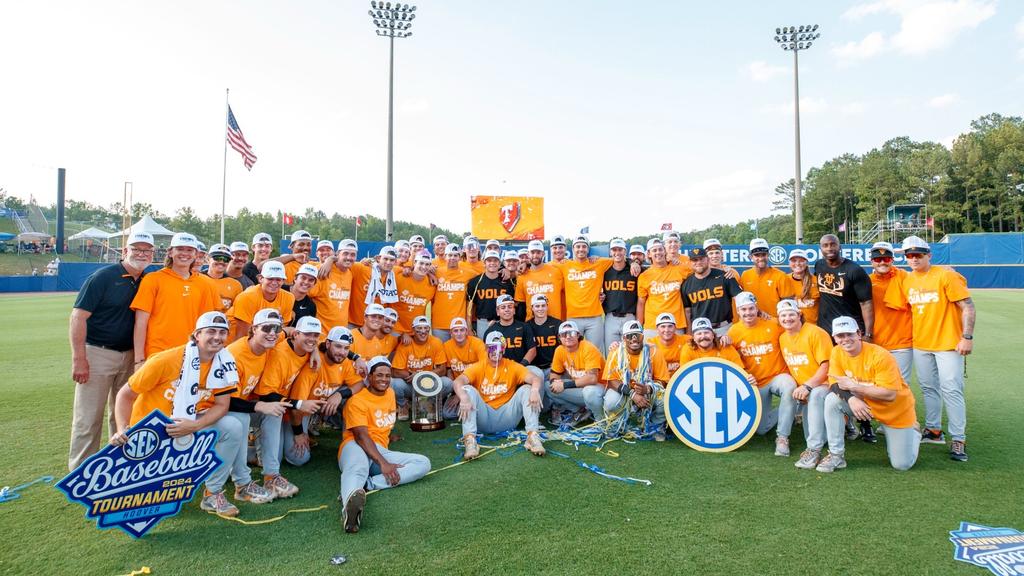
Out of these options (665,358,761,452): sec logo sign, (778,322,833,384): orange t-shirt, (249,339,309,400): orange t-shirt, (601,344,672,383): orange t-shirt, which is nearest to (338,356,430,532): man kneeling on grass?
(249,339,309,400): orange t-shirt

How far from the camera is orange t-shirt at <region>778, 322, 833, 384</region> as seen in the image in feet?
17.4

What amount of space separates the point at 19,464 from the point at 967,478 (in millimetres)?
8644

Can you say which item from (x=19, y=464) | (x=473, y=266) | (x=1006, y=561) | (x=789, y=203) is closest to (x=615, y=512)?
(x=1006, y=561)

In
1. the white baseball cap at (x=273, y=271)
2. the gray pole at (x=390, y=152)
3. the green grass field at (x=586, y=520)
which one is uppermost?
the gray pole at (x=390, y=152)

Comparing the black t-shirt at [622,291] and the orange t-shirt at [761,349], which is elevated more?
the black t-shirt at [622,291]

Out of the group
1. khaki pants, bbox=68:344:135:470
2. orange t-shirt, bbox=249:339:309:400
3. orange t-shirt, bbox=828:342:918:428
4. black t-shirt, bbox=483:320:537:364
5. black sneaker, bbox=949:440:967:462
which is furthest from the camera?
black t-shirt, bbox=483:320:537:364

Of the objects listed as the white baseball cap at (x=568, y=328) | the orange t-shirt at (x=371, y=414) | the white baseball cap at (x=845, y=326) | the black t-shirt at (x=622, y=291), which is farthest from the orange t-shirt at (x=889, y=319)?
the orange t-shirt at (x=371, y=414)

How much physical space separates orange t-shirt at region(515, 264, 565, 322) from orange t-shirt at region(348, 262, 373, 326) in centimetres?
216

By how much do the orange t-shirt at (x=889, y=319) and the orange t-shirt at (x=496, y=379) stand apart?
159 inches

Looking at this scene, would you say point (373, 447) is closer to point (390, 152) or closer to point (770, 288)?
point (770, 288)

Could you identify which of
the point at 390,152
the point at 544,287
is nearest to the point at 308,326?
the point at 544,287

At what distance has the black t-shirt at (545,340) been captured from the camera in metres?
6.73

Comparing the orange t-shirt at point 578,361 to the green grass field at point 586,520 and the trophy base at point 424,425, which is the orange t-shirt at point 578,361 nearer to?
the green grass field at point 586,520

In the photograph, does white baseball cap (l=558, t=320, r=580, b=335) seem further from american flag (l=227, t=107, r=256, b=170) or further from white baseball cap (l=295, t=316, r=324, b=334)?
american flag (l=227, t=107, r=256, b=170)
